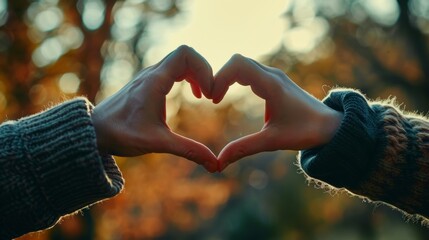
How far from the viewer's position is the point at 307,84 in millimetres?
14594

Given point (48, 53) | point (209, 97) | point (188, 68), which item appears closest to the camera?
point (188, 68)

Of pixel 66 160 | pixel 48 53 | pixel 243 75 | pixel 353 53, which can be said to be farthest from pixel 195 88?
pixel 353 53

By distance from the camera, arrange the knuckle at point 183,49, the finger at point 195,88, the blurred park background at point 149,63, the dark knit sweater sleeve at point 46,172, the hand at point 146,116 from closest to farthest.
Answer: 1. the dark knit sweater sleeve at point 46,172
2. the hand at point 146,116
3. the knuckle at point 183,49
4. the finger at point 195,88
5. the blurred park background at point 149,63

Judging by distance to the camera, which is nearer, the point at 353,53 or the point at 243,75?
the point at 243,75

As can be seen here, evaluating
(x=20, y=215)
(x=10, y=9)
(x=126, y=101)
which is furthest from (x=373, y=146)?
(x=10, y=9)

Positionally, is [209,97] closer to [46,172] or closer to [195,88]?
[195,88]

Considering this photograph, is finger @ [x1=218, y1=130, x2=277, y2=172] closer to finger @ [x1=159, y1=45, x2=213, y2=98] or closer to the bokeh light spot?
finger @ [x1=159, y1=45, x2=213, y2=98]

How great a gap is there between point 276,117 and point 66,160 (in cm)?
82

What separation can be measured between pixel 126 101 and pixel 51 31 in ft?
22.7

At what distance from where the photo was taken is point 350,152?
2.08 metres

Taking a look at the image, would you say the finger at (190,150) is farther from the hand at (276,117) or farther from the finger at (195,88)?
the finger at (195,88)

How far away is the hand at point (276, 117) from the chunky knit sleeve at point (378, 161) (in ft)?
0.23

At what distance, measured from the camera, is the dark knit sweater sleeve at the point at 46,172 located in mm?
1833

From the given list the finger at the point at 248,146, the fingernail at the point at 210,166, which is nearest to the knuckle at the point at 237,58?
the finger at the point at 248,146
